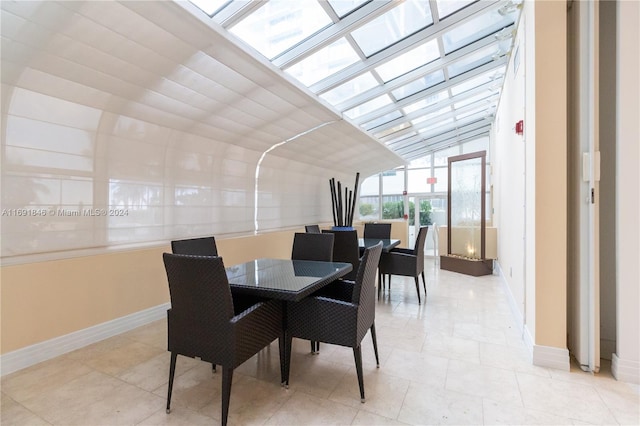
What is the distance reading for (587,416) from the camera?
5.41ft

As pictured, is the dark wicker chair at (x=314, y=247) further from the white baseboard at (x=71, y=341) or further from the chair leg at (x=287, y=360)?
the white baseboard at (x=71, y=341)

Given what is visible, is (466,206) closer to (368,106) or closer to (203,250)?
(368,106)

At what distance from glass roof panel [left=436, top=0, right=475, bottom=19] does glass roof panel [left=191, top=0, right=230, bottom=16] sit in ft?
7.01

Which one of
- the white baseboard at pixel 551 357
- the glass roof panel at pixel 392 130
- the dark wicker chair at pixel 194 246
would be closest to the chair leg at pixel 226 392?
the dark wicker chair at pixel 194 246

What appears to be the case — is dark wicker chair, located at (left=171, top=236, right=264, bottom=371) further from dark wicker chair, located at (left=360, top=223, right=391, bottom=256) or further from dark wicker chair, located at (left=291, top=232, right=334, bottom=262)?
dark wicker chair, located at (left=360, top=223, right=391, bottom=256)

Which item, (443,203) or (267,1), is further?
(443,203)

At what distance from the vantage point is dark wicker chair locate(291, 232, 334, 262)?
3041mm

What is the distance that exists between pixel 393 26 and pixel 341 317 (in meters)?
3.13

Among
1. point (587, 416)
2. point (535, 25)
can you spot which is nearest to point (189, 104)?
point (535, 25)

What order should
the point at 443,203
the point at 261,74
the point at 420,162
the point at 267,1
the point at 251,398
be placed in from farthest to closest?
the point at 420,162 < the point at 443,203 < the point at 261,74 < the point at 267,1 < the point at 251,398

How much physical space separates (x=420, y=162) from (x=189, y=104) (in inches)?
299

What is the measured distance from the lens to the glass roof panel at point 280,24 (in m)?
2.64

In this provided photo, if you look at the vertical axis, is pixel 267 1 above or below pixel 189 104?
above

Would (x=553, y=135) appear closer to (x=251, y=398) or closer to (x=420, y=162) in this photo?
(x=251, y=398)
